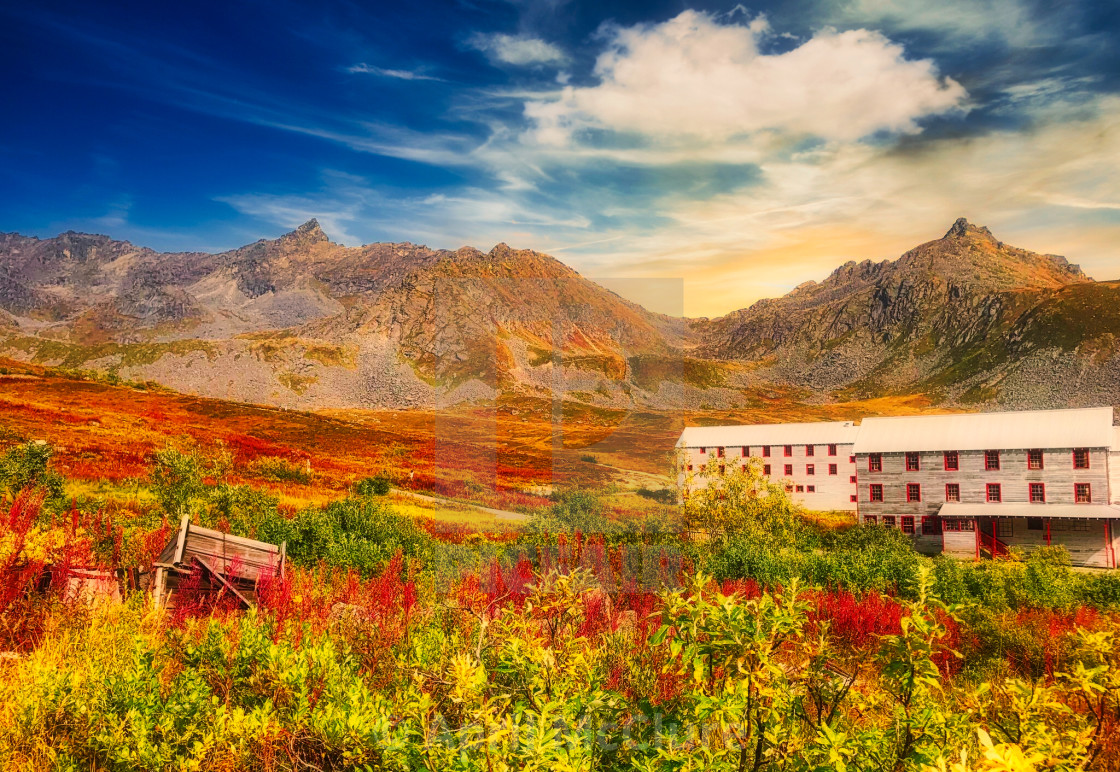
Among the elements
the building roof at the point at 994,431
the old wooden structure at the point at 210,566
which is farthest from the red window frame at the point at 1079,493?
the old wooden structure at the point at 210,566

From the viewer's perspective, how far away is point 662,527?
80.0 feet

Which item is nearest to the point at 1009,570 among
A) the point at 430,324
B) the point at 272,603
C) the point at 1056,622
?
the point at 1056,622

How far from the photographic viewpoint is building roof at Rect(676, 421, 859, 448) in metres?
40.7

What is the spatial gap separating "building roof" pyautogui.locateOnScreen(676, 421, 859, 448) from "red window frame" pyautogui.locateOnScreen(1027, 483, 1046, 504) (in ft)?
33.5

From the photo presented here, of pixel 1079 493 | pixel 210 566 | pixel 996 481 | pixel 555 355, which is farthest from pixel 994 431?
pixel 555 355

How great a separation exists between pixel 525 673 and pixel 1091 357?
178329mm

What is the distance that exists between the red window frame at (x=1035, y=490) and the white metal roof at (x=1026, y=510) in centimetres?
74

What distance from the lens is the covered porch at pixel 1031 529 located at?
90.0ft

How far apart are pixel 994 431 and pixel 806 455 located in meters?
11.0

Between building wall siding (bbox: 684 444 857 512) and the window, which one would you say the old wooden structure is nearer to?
building wall siding (bbox: 684 444 857 512)

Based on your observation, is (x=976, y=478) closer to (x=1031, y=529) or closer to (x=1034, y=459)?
(x=1034, y=459)

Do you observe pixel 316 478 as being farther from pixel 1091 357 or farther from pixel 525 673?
pixel 1091 357

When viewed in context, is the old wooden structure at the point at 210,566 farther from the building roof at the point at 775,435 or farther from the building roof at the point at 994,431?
the building roof at the point at 775,435

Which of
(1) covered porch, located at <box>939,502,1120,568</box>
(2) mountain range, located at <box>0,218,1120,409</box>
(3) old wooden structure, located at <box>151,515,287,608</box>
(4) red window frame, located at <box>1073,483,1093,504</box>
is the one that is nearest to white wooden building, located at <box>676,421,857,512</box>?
(1) covered porch, located at <box>939,502,1120,568</box>
